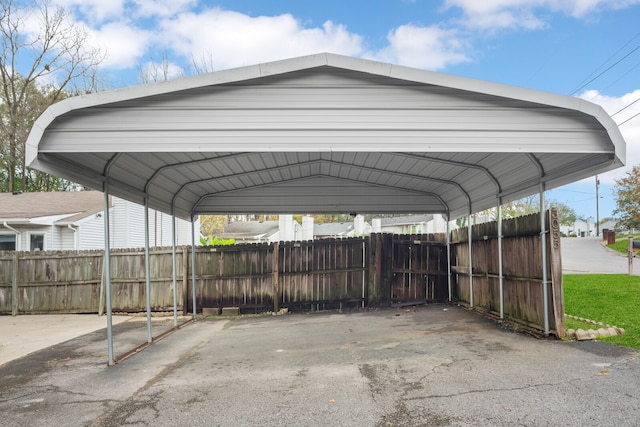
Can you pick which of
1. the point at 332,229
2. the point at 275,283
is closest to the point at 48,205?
the point at 275,283

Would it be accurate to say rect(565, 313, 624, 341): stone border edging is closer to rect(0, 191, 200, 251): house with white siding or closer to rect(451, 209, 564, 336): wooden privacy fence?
rect(451, 209, 564, 336): wooden privacy fence

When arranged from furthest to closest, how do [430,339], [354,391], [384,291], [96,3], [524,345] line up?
[96,3] < [384,291] < [430,339] < [524,345] < [354,391]

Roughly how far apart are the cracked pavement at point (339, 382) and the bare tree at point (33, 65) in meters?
21.0

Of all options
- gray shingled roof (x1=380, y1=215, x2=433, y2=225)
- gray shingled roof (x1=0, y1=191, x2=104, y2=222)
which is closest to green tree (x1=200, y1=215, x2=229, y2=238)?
gray shingled roof (x1=0, y1=191, x2=104, y2=222)

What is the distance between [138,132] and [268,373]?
2.94 meters

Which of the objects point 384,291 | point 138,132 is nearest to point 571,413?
point 138,132

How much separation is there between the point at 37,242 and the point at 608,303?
15440 mm

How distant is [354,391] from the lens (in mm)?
4258

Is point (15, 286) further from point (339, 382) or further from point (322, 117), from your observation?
point (322, 117)

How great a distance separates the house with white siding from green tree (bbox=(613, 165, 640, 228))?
29.3m

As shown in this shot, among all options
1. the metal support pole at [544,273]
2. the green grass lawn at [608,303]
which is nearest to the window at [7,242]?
the metal support pole at [544,273]

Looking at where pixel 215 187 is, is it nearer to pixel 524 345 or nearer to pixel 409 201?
pixel 409 201

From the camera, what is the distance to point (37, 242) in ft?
46.8

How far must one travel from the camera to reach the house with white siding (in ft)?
45.6
